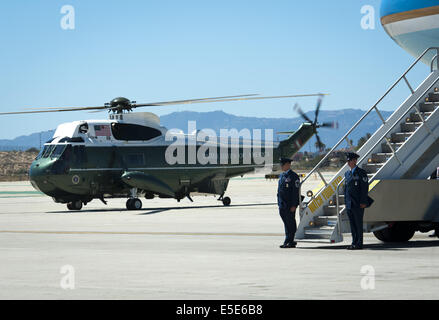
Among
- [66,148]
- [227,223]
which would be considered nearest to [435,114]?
[227,223]

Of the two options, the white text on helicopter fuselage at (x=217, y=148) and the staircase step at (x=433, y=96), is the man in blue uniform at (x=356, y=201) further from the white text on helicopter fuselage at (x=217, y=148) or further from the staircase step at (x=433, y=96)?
the white text on helicopter fuselage at (x=217, y=148)

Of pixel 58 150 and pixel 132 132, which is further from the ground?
pixel 132 132

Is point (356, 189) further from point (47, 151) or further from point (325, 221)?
point (47, 151)

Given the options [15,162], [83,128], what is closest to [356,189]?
[83,128]

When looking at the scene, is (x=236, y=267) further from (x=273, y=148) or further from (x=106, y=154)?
(x=273, y=148)

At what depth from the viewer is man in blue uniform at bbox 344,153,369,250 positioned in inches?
637

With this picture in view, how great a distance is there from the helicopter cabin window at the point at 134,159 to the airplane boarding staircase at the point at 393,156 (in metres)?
19.4

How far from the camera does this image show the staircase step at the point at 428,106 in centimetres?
1786

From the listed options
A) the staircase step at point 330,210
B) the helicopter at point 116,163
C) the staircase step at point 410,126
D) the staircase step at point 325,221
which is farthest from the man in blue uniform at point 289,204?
the helicopter at point 116,163

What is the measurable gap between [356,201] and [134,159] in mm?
21260

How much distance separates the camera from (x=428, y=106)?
17969 millimetres

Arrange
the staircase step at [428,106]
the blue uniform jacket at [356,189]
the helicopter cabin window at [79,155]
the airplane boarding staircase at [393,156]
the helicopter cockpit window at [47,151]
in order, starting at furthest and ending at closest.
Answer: the helicopter cabin window at [79,155] → the helicopter cockpit window at [47,151] → the staircase step at [428,106] → the airplane boarding staircase at [393,156] → the blue uniform jacket at [356,189]

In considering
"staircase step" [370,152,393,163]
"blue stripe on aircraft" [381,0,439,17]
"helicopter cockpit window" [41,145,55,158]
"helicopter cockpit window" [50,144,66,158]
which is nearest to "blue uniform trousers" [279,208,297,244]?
"staircase step" [370,152,393,163]

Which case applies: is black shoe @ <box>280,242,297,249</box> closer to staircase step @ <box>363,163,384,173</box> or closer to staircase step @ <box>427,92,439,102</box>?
staircase step @ <box>363,163,384,173</box>
